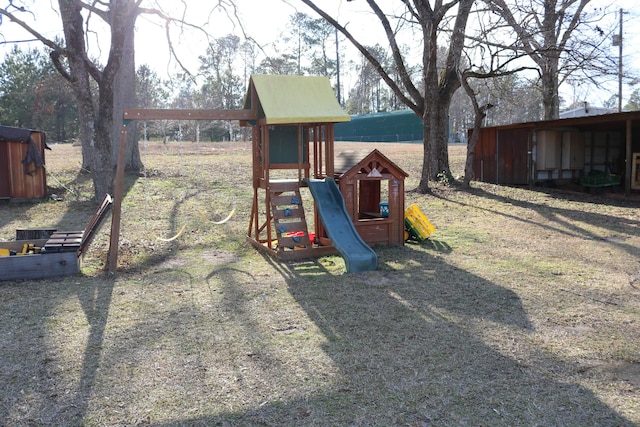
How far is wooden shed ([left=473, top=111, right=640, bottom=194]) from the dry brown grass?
27.9 ft

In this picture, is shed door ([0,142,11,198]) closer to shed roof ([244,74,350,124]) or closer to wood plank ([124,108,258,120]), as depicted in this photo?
wood plank ([124,108,258,120])

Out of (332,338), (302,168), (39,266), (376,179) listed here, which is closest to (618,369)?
(332,338)

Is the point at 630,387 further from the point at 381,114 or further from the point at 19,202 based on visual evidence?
the point at 381,114

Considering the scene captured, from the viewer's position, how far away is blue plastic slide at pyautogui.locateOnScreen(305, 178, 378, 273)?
7.15 m

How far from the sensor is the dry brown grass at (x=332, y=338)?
351 centimetres

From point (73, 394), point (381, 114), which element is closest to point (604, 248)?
point (73, 394)

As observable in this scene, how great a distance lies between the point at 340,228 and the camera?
25.4 ft

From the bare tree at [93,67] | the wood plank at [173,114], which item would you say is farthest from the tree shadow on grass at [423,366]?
the bare tree at [93,67]

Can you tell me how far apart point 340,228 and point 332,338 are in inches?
123

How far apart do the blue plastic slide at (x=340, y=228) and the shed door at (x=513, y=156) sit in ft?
36.5

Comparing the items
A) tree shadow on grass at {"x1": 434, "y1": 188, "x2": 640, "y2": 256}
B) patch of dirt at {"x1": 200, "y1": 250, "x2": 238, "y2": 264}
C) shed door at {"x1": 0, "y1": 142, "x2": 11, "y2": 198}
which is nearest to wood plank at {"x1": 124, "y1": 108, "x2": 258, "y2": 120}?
patch of dirt at {"x1": 200, "y1": 250, "x2": 238, "y2": 264}

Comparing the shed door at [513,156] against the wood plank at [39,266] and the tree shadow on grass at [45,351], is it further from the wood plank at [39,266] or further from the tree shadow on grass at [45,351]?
the wood plank at [39,266]

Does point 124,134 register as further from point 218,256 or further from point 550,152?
point 550,152

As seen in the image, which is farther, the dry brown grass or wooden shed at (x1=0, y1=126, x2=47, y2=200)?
wooden shed at (x1=0, y1=126, x2=47, y2=200)
